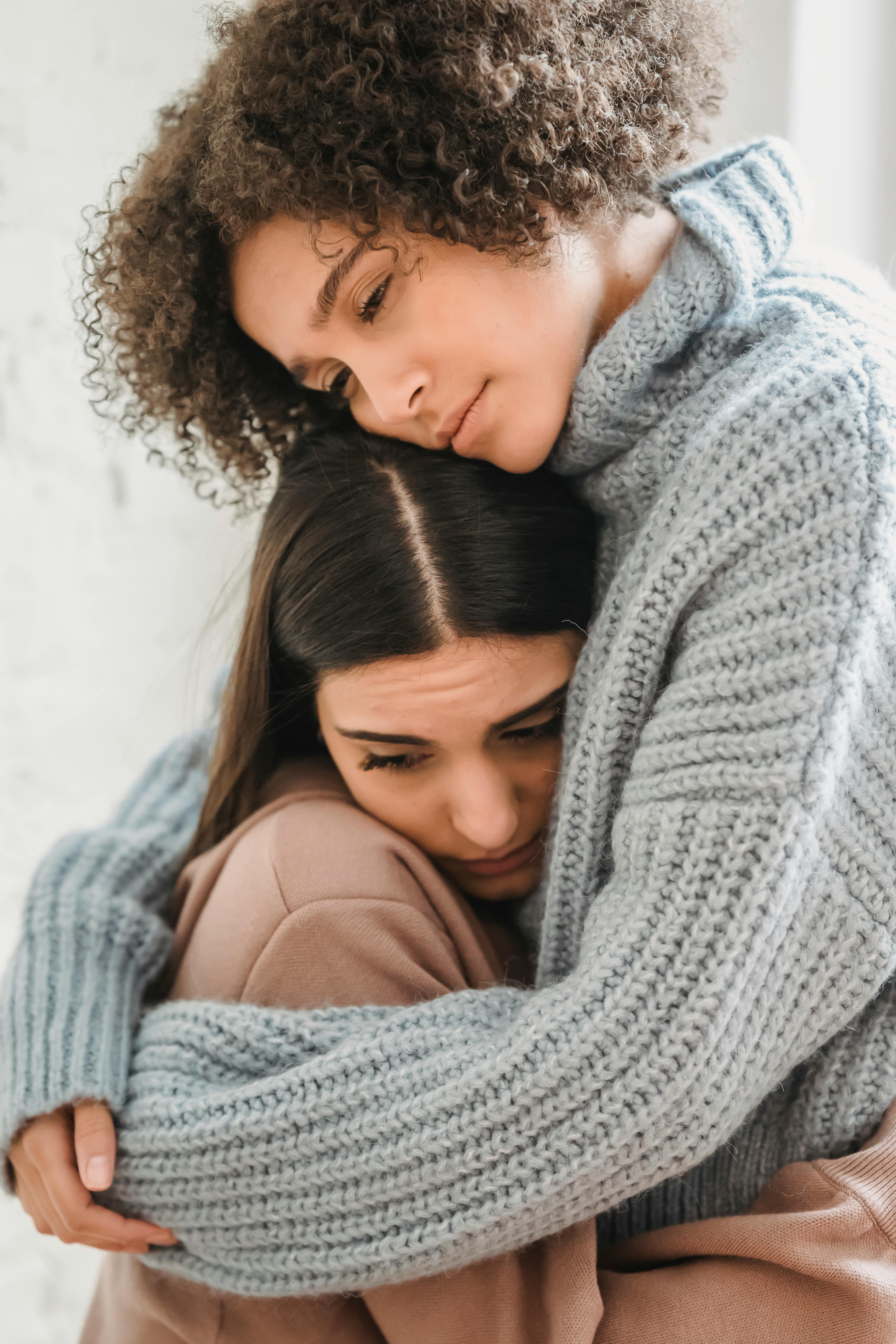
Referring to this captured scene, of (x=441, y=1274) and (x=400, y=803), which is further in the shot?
(x=400, y=803)

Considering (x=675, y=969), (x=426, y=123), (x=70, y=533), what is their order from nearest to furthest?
(x=675, y=969) → (x=426, y=123) → (x=70, y=533)

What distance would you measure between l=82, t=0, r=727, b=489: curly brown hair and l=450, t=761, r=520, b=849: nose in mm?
459

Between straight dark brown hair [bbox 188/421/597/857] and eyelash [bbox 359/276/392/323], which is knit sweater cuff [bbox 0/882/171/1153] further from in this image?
eyelash [bbox 359/276/392/323]

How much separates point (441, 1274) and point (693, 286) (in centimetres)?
81

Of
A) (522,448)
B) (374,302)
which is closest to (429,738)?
(522,448)

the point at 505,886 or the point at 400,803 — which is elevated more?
the point at 400,803

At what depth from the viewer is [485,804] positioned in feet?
3.30

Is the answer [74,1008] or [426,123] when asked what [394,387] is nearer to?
[426,123]

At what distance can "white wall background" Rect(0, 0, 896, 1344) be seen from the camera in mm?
1593

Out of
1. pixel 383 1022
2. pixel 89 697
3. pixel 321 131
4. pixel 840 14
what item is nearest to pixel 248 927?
pixel 383 1022

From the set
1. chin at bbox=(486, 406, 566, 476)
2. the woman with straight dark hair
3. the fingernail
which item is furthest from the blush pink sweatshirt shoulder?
chin at bbox=(486, 406, 566, 476)

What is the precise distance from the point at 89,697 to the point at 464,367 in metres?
1.13

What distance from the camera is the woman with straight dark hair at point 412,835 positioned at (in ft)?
2.71

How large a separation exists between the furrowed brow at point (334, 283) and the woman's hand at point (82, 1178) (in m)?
0.70
